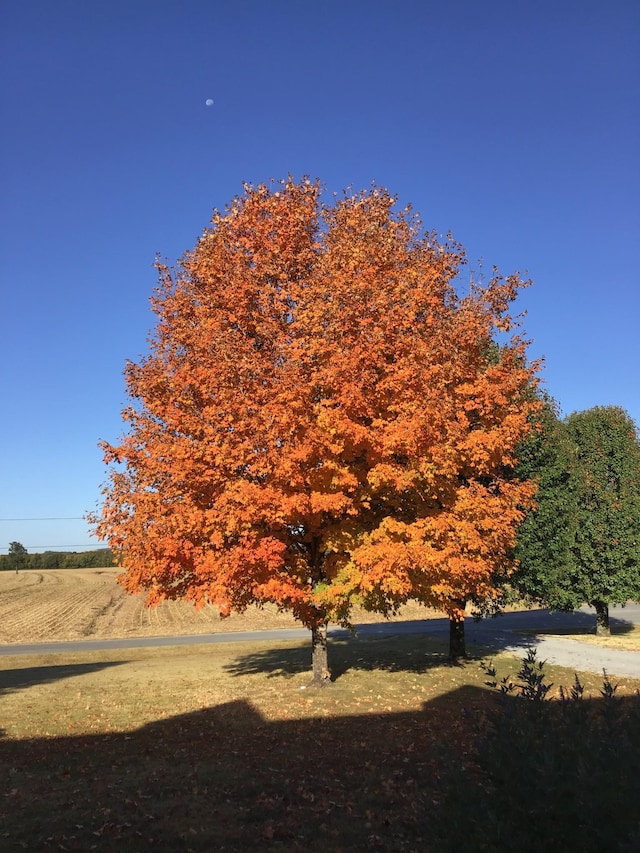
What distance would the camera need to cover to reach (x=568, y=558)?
22594mm

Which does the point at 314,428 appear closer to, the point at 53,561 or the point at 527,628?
the point at 527,628

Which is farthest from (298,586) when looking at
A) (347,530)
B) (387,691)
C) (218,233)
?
(218,233)

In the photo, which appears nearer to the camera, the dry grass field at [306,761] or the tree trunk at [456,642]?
the dry grass field at [306,761]

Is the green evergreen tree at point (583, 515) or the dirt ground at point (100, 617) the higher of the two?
the green evergreen tree at point (583, 515)

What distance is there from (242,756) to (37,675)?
14048 mm

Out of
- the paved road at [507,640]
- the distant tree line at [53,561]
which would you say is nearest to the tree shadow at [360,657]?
the paved road at [507,640]

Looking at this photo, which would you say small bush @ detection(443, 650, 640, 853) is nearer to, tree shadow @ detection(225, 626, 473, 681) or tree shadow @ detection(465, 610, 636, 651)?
tree shadow @ detection(225, 626, 473, 681)

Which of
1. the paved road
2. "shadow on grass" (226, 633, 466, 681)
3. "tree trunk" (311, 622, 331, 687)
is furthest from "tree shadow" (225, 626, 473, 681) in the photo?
the paved road

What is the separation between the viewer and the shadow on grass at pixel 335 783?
3.22 metres

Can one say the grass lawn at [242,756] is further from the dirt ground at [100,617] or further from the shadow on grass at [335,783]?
the dirt ground at [100,617]

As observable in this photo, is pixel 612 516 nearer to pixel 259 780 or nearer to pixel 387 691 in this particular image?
pixel 387 691

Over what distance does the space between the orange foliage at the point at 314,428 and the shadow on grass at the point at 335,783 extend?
2456mm

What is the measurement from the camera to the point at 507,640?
24.3m

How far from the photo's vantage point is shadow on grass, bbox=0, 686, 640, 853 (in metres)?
3.22
